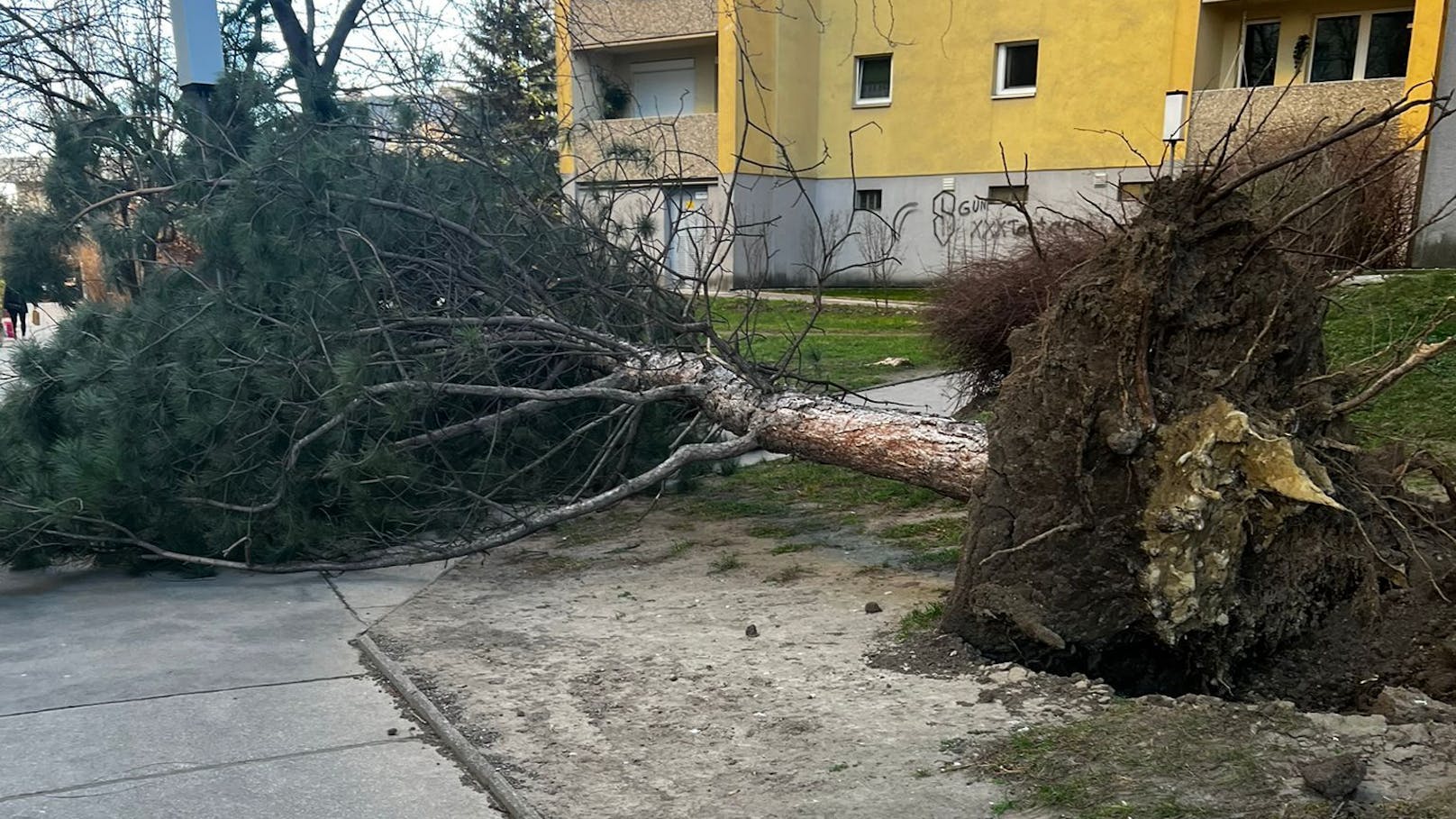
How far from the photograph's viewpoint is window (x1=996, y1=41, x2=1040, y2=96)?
831 inches

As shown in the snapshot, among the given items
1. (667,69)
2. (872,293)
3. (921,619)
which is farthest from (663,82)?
(921,619)

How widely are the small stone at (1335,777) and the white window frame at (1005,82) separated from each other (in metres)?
19.9

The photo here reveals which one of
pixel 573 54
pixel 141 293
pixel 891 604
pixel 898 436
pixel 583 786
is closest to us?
pixel 583 786

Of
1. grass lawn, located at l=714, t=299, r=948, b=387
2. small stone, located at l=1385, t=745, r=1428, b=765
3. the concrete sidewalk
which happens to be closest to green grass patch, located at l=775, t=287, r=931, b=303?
grass lawn, located at l=714, t=299, r=948, b=387

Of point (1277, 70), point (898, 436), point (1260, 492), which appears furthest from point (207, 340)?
point (1277, 70)

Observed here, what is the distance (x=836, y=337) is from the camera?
50.3ft

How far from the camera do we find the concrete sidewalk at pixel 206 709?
129 inches

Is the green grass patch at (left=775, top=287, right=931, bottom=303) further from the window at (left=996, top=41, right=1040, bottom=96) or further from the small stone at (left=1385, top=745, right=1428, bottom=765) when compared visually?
the small stone at (left=1385, top=745, right=1428, bottom=765)

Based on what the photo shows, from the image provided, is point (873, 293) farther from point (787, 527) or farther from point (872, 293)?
point (787, 527)

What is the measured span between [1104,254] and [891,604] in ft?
5.84

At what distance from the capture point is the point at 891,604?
482 cm

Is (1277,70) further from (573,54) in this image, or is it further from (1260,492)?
(1260,492)

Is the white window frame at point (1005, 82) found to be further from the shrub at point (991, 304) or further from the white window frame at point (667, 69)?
the shrub at point (991, 304)

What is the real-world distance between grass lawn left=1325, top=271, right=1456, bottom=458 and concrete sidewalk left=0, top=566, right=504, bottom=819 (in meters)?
5.32
